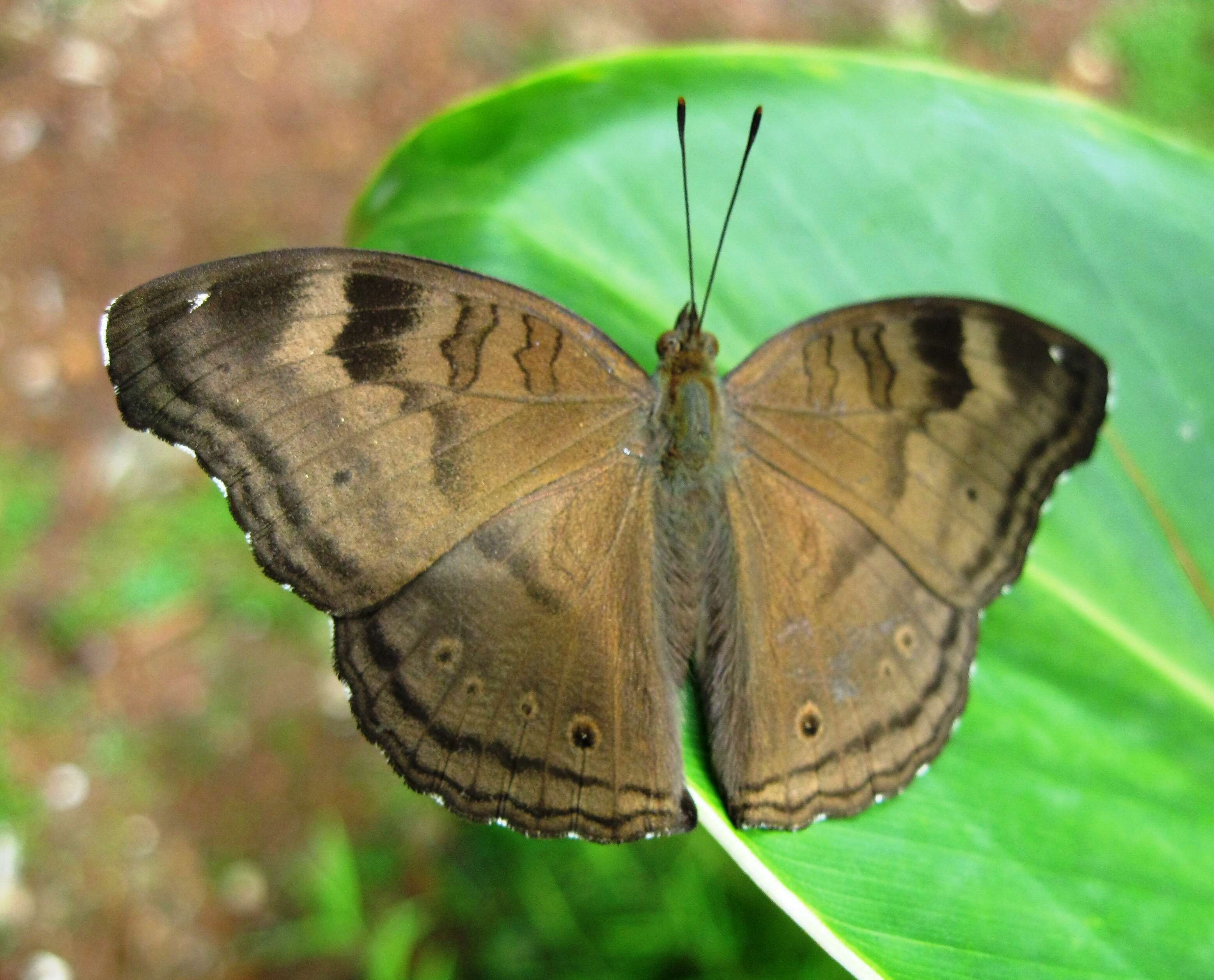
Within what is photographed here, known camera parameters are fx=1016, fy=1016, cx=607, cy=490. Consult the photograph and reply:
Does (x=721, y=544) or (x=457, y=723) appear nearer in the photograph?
(x=457, y=723)

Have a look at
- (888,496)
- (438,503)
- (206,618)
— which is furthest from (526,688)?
(206,618)

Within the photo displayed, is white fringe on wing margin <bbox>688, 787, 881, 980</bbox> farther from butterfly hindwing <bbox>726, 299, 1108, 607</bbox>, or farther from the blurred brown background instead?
the blurred brown background

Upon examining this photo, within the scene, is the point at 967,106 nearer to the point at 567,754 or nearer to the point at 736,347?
Answer: the point at 736,347

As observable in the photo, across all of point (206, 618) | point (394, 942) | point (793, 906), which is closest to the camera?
point (793, 906)

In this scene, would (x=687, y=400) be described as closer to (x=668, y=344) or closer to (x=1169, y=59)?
(x=668, y=344)

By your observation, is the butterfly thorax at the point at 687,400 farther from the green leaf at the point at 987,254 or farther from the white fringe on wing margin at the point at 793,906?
the white fringe on wing margin at the point at 793,906

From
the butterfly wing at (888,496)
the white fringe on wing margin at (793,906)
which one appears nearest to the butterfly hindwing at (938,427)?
the butterfly wing at (888,496)

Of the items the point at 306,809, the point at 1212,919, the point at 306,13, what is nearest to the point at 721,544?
the point at 1212,919
